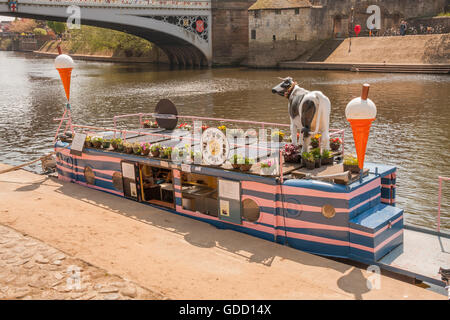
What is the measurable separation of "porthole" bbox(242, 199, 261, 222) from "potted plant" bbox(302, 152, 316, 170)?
1.82 m

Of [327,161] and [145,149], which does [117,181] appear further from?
[327,161]

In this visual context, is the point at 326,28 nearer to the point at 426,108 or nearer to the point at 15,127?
the point at 426,108

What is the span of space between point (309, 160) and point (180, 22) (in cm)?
6531

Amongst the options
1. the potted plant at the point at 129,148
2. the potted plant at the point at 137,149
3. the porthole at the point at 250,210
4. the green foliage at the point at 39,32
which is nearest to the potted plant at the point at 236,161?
the porthole at the point at 250,210

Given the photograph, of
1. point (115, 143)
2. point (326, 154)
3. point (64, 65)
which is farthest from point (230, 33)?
point (326, 154)

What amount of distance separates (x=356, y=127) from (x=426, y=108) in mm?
27345

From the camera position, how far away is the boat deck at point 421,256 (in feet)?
37.0

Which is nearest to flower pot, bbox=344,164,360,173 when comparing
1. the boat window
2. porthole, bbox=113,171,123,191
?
the boat window

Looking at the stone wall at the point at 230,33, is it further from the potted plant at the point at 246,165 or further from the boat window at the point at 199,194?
the potted plant at the point at 246,165

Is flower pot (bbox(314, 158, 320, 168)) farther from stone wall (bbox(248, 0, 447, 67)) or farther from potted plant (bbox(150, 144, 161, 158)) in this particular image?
stone wall (bbox(248, 0, 447, 67))

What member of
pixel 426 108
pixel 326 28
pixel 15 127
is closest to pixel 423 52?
pixel 326 28

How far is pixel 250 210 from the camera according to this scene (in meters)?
13.7

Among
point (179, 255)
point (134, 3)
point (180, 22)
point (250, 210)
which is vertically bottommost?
point (179, 255)

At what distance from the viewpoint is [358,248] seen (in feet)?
39.0
